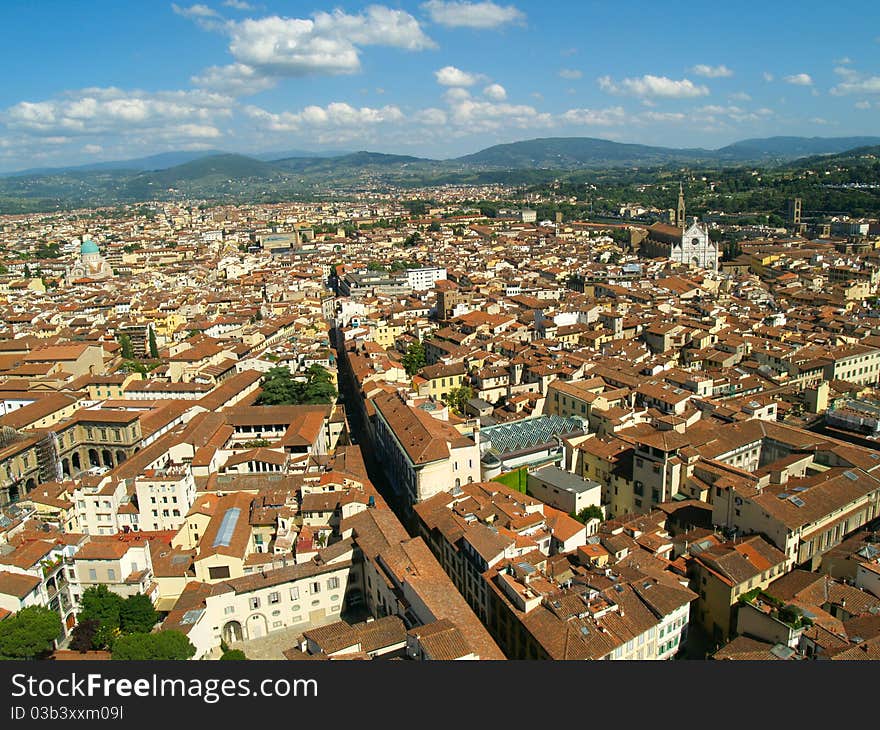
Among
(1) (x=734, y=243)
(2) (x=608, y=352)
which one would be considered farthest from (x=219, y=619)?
(1) (x=734, y=243)

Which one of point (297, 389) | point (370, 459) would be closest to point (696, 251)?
point (297, 389)

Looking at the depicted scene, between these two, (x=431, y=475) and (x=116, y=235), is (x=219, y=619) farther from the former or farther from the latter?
(x=116, y=235)

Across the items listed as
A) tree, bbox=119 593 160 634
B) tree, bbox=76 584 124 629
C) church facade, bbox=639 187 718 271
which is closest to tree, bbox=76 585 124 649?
tree, bbox=76 584 124 629

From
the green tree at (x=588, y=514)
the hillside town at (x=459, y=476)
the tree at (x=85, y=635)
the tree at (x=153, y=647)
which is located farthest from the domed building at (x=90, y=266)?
the green tree at (x=588, y=514)

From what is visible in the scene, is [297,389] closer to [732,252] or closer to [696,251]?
[696,251]

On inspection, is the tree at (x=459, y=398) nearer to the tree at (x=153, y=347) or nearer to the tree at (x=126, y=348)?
the tree at (x=153, y=347)

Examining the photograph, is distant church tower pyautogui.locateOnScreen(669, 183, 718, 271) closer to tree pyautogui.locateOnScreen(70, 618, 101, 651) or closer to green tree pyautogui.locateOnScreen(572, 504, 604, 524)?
green tree pyautogui.locateOnScreen(572, 504, 604, 524)

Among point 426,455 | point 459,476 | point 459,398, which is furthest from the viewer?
point 459,398

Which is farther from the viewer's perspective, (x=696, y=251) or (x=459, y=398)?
(x=696, y=251)
